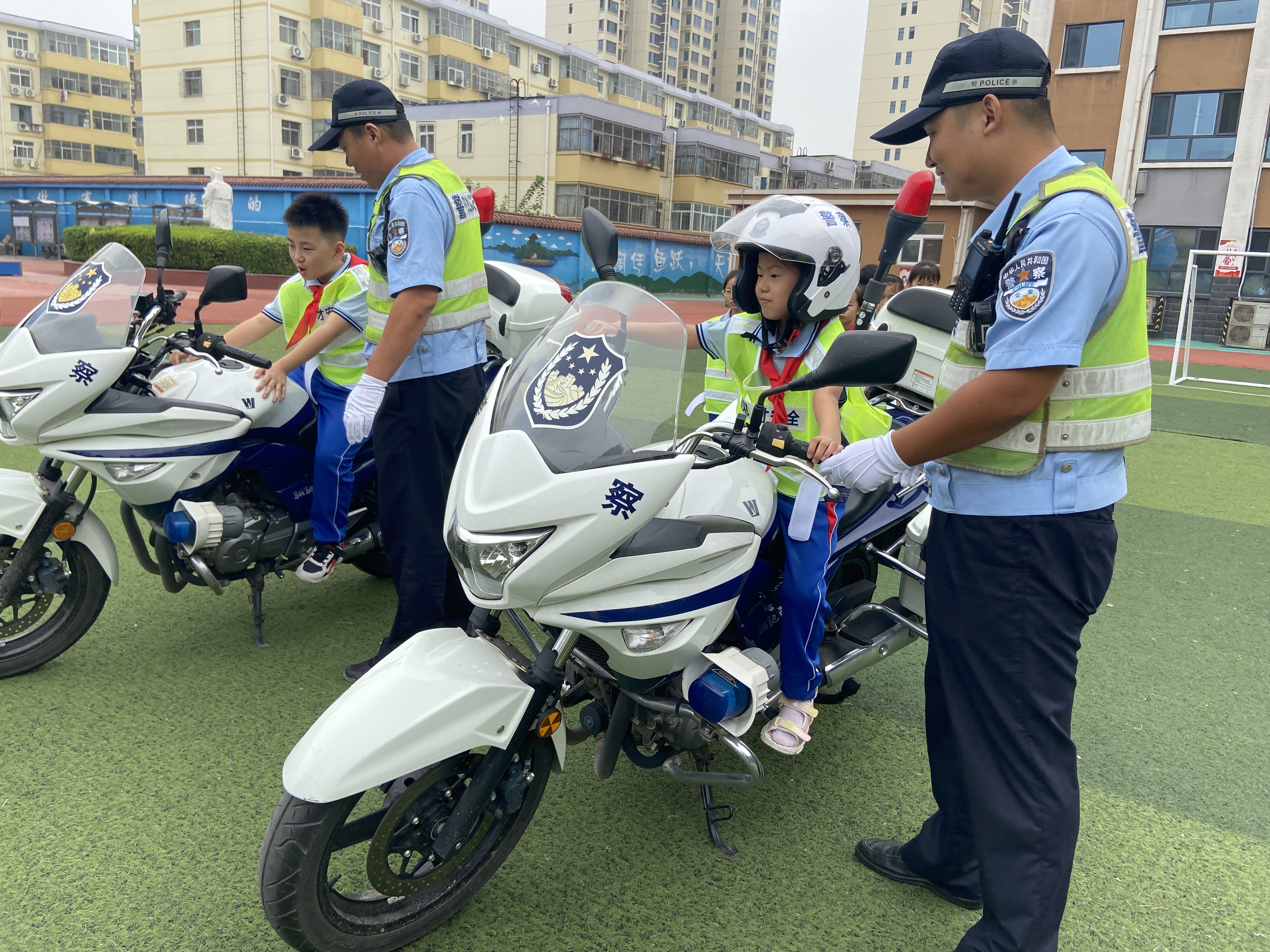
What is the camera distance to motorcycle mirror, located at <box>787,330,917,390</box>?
1.58 meters

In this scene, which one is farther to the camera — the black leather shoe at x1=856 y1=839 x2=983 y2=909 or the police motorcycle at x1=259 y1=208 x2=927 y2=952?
the black leather shoe at x1=856 y1=839 x2=983 y2=909

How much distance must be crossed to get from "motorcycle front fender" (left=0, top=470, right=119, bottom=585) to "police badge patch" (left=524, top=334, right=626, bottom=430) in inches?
79.6

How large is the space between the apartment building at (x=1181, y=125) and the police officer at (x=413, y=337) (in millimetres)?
25822

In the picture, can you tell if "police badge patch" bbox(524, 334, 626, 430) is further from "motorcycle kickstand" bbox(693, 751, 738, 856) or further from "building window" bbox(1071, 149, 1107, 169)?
"building window" bbox(1071, 149, 1107, 169)

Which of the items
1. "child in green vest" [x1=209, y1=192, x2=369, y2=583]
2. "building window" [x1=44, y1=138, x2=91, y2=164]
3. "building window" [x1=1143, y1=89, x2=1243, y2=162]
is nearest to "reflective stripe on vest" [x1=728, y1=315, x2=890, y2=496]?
"child in green vest" [x1=209, y1=192, x2=369, y2=583]

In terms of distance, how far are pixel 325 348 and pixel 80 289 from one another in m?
0.80

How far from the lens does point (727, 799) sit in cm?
258

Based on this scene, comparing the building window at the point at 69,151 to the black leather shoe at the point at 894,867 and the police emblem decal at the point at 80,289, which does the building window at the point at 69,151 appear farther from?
the black leather shoe at the point at 894,867

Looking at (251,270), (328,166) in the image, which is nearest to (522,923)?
(251,270)

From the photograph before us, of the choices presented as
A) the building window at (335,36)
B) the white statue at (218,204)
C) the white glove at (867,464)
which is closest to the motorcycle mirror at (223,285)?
the white glove at (867,464)

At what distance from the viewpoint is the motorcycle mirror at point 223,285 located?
2994 millimetres

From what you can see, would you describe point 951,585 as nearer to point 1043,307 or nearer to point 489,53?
point 1043,307

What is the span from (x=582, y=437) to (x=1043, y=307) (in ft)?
2.92

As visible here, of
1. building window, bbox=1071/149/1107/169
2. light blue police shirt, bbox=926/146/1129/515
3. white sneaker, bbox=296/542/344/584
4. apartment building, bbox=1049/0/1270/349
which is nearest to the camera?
light blue police shirt, bbox=926/146/1129/515
